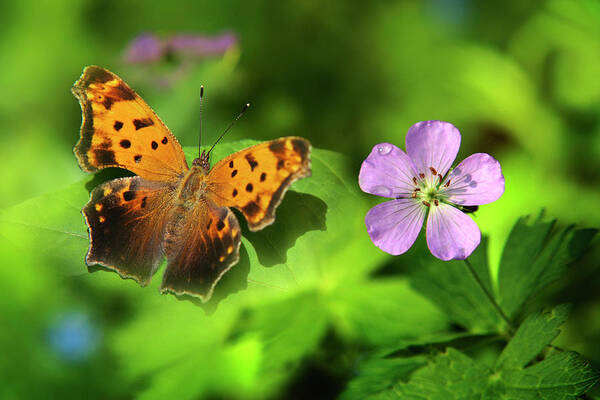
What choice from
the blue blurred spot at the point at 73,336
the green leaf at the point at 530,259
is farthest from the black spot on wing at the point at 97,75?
the green leaf at the point at 530,259

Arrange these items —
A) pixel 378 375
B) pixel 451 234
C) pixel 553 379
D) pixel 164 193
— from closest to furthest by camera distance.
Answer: pixel 553 379
pixel 451 234
pixel 378 375
pixel 164 193

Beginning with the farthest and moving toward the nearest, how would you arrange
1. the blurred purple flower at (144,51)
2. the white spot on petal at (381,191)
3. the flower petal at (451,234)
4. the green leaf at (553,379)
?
the blurred purple flower at (144,51), the white spot on petal at (381,191), the flower petal at (451,234), the green leaf at (553,379)

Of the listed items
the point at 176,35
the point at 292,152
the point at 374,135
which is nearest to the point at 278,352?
the point at 292,152

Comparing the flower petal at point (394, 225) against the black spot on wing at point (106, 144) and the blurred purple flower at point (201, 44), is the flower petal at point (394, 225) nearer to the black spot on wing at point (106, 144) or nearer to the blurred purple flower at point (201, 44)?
the black spot on wing at point (106, 144)

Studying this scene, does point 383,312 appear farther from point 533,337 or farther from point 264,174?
point 264,174

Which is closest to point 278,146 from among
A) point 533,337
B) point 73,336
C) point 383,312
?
point 383,312
